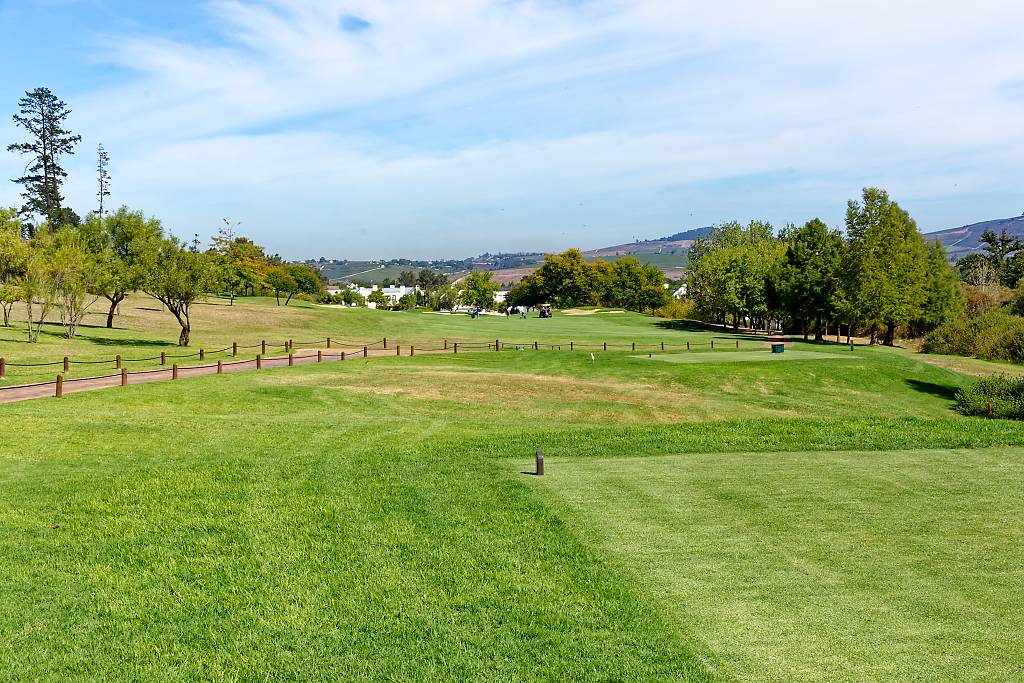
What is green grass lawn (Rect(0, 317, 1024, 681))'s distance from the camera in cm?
777

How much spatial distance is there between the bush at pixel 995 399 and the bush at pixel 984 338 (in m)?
27.4

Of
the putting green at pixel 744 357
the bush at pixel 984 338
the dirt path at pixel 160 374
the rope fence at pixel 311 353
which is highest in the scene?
the bush at pixel 984 338

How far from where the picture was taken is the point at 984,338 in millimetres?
62062

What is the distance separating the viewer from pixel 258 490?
1404 centimetres

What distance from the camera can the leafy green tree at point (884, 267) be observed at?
7031 centimetres

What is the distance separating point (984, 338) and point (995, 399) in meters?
35.1

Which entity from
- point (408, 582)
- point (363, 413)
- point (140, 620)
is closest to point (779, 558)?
point (408, 582)

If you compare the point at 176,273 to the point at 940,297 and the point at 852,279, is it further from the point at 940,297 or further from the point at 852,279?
the point at 940,297

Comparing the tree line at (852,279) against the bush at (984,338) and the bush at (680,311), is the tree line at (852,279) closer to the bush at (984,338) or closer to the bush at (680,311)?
the bush at (984,338)

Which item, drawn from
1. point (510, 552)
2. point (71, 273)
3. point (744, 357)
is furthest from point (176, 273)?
point (510, 552)

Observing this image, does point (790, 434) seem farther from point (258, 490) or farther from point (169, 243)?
point (169, 243)

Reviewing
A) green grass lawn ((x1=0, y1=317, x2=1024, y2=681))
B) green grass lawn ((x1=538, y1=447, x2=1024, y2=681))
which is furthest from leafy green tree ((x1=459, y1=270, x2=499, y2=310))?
green grass lawn ((x1=538, y1=447, x2=1024, y2=681))

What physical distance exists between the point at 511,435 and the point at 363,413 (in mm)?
10248

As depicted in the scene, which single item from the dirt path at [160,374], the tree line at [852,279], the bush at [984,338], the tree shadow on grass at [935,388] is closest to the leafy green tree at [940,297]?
the tree line at [852,279]
